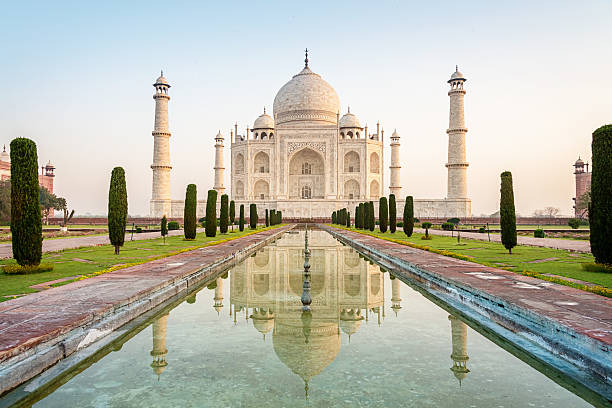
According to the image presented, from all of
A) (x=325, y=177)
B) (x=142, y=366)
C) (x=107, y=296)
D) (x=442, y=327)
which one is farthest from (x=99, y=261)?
(x=325, y=177)

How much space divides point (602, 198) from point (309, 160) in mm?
35690

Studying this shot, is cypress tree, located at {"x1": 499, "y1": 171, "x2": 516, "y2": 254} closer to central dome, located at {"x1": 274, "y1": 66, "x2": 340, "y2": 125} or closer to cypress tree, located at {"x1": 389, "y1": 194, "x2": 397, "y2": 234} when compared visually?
cypress tree, located at {"x1": 389, "y1": 194, "x2": 397, "y2": 234}

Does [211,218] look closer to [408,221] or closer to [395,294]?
[408,221]

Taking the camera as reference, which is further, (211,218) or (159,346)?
(211,218)

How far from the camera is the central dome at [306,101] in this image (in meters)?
41.1

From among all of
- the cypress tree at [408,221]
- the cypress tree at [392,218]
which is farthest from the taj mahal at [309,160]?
the cypress tree at [408,221]

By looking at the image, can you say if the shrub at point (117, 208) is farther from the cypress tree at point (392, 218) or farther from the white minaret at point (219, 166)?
the white minaret at point (219, 166)

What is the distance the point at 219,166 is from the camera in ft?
133

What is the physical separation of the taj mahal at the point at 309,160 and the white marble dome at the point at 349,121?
0.10m

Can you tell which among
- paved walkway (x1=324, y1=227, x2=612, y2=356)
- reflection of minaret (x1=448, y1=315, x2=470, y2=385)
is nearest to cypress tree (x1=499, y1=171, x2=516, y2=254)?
paved walkway (x1=324, y1=227, x2=612, y2=356)

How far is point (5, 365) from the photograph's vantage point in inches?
94.7

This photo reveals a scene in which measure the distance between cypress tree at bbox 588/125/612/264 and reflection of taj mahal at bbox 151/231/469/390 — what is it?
297 centimetres

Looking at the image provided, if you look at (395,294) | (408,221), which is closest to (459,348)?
(395,294)

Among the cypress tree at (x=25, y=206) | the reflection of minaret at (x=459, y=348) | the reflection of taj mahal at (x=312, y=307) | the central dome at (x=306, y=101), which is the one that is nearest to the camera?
the reflection of minaret at (x=459, y=348)
